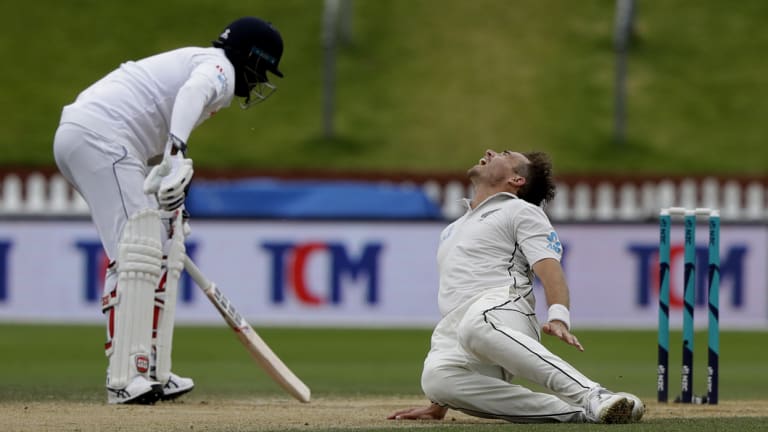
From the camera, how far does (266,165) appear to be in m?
21.8

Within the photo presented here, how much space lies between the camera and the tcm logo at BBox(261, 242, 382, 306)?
1356cm

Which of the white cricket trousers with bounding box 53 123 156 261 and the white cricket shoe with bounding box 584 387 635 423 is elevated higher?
the white cricket trousers with bounding box 53 123 156 261

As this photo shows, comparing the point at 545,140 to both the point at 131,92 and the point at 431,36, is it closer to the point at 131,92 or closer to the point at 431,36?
the point at 431,36

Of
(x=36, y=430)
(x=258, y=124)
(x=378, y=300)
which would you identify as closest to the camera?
(x=36, y=430)

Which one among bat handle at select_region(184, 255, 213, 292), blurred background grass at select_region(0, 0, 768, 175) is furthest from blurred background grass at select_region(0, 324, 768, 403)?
blurred background grass at select_region(0, 0, 768, 175)

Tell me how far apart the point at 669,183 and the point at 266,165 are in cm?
596

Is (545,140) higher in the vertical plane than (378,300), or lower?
higher

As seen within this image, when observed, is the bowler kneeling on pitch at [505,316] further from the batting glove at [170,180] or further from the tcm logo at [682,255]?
the tcm logo at [682,255]

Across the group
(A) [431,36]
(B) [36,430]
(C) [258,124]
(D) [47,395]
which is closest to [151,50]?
(C) [258,124]

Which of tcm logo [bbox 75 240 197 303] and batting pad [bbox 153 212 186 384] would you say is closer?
batting pad [bbox 153 212 186 384]

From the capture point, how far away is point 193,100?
6387mm

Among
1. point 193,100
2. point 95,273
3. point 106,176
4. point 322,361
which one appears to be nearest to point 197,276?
point 106,176

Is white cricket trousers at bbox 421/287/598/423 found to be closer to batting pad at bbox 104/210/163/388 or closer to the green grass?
the green grass

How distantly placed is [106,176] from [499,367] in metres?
1.95
